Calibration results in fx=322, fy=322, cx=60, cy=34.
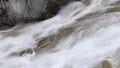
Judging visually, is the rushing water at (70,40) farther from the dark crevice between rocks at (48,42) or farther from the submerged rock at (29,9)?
the submerged rock at (29,9)

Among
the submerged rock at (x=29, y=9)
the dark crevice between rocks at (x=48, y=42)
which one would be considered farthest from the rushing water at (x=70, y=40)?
the submerged rock at (x=29, y=9)

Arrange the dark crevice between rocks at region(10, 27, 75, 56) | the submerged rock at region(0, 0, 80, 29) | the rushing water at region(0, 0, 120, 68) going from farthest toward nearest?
the submerged rock at region(0, 0, 80, 29), the dark crevice between rocks at region(10, 27, 75, 56), the rushing water at region(0, 0, 120, 68)

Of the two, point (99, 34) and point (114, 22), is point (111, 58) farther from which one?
point (114, 22)

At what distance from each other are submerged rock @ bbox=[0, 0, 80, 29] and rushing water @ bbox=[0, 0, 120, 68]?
0.18 meters

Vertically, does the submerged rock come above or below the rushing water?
above

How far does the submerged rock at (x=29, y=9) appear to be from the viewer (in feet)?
25.5

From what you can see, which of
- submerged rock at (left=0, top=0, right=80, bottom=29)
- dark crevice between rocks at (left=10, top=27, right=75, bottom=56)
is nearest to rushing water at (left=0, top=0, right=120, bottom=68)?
dark crevice between rocks at (left=10, top=27, right=75, bottom=56)

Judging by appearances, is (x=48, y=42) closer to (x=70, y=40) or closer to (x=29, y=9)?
(x=70, y=40)

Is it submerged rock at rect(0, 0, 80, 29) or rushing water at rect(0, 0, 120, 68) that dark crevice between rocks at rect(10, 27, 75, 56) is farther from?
submerged rock at rect(0, 0, 80, 29)

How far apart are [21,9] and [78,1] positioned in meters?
1.39

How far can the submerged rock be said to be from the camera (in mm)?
7758

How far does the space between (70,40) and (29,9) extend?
7.27 ft

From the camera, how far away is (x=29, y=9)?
7.79 m

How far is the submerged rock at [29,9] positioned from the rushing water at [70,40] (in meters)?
0.18
